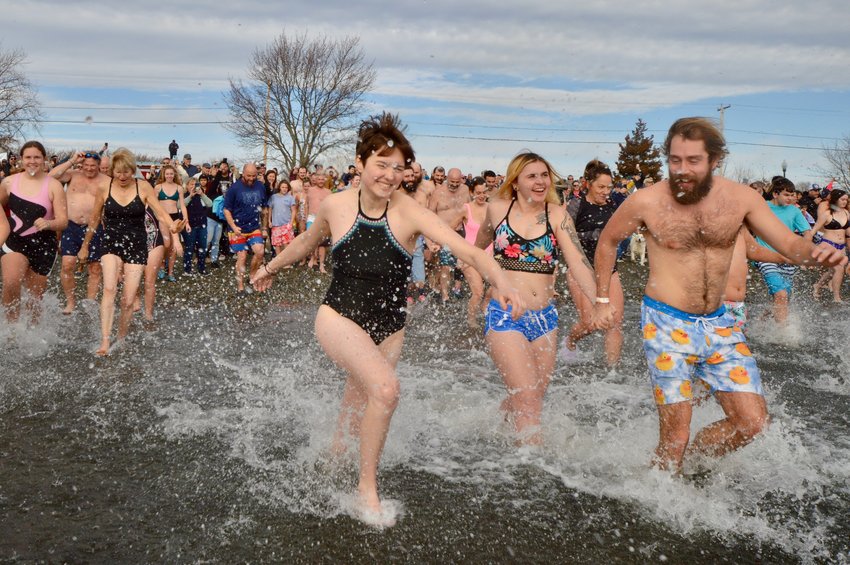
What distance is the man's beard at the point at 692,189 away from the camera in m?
3.79

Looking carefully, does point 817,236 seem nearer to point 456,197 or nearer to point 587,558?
point 456,197

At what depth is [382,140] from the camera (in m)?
3.86

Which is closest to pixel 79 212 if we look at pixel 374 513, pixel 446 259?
pixel 446 259

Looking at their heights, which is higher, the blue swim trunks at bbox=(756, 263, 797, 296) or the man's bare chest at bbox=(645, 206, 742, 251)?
the man's bare chest at bbox=(645, 206, 742, 251)

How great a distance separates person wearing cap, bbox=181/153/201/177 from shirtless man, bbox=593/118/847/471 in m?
13.6

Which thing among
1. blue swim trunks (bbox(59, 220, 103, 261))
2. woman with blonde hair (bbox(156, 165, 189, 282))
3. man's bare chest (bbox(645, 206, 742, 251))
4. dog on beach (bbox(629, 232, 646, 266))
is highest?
man's bare chest (bbox(645, 206, 742, 251))

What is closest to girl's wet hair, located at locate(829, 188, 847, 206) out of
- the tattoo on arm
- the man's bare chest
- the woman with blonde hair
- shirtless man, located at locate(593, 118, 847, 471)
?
the tattoo on arm

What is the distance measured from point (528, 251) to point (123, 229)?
459 centimetres

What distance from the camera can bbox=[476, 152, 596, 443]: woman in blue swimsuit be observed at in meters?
4.62

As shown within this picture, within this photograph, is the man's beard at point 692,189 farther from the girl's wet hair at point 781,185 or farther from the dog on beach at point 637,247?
the dog on beach at point 637,247

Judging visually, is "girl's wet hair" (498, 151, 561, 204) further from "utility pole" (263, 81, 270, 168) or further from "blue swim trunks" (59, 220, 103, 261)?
"utility pole" (263, 81, 270, 168)

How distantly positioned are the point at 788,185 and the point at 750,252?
448 centimetres

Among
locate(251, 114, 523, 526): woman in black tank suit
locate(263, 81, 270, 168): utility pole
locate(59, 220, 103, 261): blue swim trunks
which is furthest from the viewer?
locate(263, 81, 270, 168): utility pole

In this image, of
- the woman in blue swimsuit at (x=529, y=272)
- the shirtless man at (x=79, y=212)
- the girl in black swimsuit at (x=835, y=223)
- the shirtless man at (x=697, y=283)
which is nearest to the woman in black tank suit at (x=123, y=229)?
the shirtless man at (x=79, y=212)
